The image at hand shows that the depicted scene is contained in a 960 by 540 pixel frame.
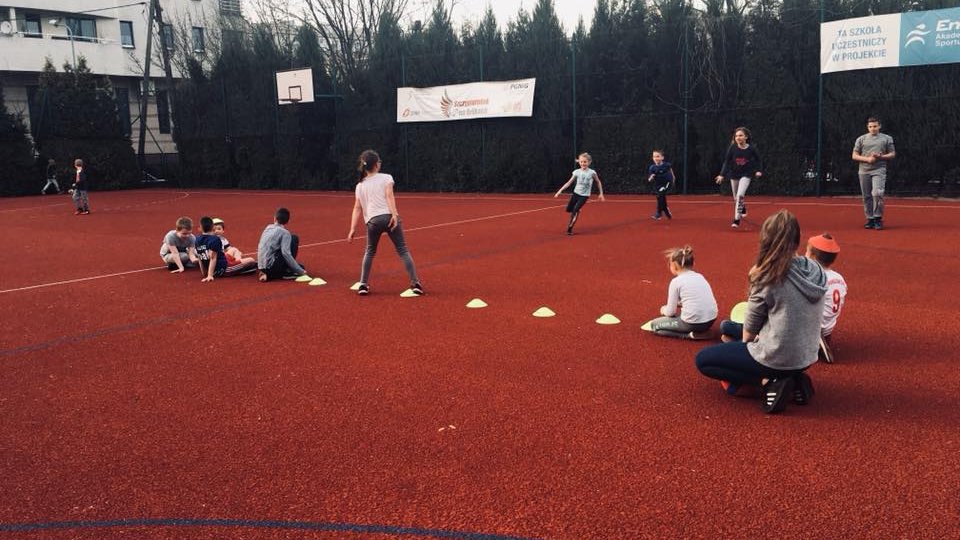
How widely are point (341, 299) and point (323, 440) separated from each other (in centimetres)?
412

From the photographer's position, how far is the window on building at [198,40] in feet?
134

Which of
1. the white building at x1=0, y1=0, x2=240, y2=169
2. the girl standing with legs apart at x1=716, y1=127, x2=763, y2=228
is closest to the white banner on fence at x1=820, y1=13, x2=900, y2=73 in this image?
the girl standing with legs apart at x1=716, y1=127, x2=763, y2=228

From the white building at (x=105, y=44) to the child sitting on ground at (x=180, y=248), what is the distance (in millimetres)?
29184

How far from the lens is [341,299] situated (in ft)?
27.9

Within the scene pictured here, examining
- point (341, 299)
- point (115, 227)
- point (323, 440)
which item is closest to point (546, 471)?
point (323, 440)

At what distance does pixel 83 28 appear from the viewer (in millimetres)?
44844

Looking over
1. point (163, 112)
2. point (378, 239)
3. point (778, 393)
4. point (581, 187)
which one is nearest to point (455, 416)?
point (778, 393)

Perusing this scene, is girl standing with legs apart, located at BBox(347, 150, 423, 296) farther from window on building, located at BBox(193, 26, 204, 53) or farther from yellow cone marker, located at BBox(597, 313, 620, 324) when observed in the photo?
window on building, located at BBox(193, 26, 204, 53)

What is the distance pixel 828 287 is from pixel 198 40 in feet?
149

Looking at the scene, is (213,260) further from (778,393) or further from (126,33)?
(126,33)

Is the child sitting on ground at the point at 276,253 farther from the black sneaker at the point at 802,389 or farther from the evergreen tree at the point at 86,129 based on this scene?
the evergreen tree at the point at 86,129

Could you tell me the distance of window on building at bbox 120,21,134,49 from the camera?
46781 mm

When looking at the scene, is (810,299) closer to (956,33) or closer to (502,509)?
(502,509)

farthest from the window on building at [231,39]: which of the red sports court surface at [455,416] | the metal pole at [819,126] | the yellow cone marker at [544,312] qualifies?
the yellow cone marker at [544,312]
